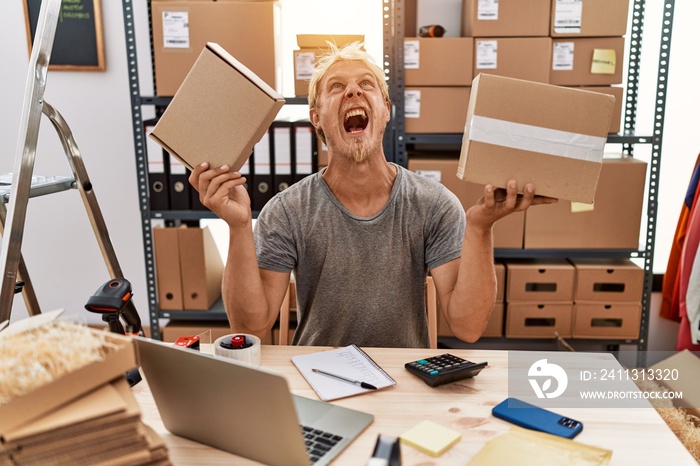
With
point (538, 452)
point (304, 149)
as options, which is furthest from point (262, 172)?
point (538, 452)

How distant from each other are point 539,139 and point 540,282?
1369 millimetres

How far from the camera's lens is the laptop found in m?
0.76

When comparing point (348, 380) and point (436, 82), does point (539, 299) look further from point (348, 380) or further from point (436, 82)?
point (348, 380)

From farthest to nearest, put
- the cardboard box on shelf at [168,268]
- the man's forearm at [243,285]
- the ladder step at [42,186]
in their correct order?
the cardboard box on shelf at [168,268] → the ladder step at [42,186] → the man's forearm at [243,285]

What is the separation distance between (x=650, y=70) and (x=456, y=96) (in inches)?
39.1

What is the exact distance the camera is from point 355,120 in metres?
1.64

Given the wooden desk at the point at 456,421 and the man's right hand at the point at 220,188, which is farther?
the man's right hand at the point at 220,188

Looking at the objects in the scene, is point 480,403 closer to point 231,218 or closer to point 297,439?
point 297,439

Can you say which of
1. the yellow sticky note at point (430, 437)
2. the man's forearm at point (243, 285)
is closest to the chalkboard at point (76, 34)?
the man's forearm at point (243, 285)

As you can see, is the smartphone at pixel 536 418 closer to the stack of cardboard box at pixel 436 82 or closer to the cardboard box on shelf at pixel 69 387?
the cardboard box on shelf at pixel 69 387

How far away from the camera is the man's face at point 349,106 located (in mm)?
1568

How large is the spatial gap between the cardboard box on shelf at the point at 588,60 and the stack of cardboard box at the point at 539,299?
0.70m

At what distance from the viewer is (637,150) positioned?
2744mm

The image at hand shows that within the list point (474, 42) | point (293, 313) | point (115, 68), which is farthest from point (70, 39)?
point (474, 42)
